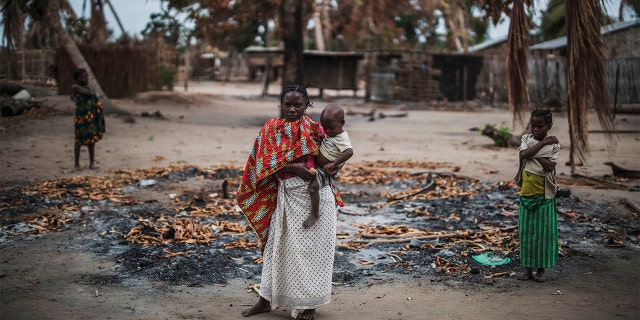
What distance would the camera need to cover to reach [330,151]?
11.8 ft

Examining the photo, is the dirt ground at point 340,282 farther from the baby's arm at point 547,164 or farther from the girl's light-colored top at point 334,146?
the girl's light-colored top at point 334,146

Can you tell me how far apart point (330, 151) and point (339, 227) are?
106 inches

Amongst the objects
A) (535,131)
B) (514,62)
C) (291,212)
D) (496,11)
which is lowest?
(291,212)

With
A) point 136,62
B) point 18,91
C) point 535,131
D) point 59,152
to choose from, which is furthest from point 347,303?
point 136,62

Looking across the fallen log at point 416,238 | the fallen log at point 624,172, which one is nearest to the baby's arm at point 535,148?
the fallen log at point 416,238

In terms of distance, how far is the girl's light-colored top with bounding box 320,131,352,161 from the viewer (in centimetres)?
356

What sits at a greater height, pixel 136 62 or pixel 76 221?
pixel 136 62

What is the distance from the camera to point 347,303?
13.4 feet

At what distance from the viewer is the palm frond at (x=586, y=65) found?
643 cm

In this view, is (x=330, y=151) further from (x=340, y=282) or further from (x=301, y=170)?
(x=340, y=282)

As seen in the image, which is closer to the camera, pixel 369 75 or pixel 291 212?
pixel 291 212

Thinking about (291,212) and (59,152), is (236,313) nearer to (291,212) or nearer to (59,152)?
(291,212)

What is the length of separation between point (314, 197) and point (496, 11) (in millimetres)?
6216

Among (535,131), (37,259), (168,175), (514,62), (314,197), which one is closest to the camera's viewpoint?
(314,197)
